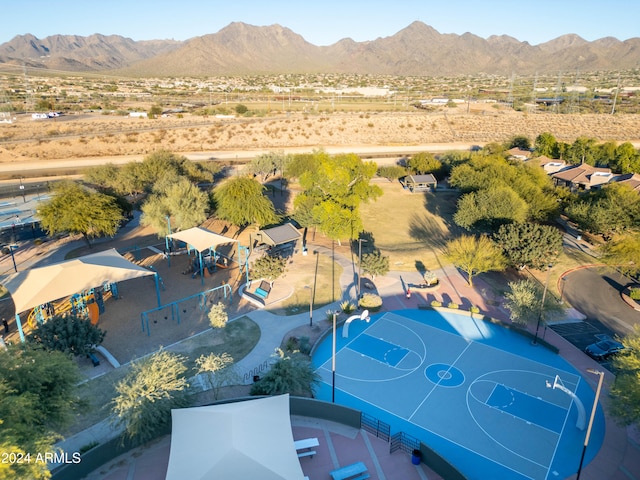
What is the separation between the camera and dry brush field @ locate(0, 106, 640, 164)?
265ft

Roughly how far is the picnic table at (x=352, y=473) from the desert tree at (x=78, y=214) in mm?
30077

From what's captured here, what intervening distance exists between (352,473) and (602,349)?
58.3 feet

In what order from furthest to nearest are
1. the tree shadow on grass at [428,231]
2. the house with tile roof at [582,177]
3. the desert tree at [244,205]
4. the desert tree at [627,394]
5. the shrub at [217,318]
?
the house with tile roof at [582,177] → the tree shadow on grass at [428,231] → the desert tree at [244,205] → the shrub at [217,318] → the desert tree at [627,394]

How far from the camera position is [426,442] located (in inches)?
773

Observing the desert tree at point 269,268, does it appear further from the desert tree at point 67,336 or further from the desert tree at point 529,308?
the desert tree at point 529,308

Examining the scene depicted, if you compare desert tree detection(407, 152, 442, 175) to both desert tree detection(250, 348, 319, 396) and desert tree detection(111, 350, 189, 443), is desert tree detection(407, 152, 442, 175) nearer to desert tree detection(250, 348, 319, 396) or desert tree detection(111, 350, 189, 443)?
desert tree detection(250, 348, 319, 396)

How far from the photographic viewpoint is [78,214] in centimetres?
3672

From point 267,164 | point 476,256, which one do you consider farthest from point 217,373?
point 267,164

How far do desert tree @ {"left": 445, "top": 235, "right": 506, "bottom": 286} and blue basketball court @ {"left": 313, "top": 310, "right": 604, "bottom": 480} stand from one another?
16.0ft

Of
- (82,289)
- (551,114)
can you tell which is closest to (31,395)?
(82,289)

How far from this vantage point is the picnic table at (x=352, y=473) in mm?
16891

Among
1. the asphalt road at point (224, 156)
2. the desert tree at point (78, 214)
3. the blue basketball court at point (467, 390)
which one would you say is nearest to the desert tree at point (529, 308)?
the blue basketball court at point (467, 390)

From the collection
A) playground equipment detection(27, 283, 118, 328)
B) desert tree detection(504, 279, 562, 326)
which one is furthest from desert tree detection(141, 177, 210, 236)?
desert tree detection(504, 279, 562, 326)

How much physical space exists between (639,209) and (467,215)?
49.0 ft
